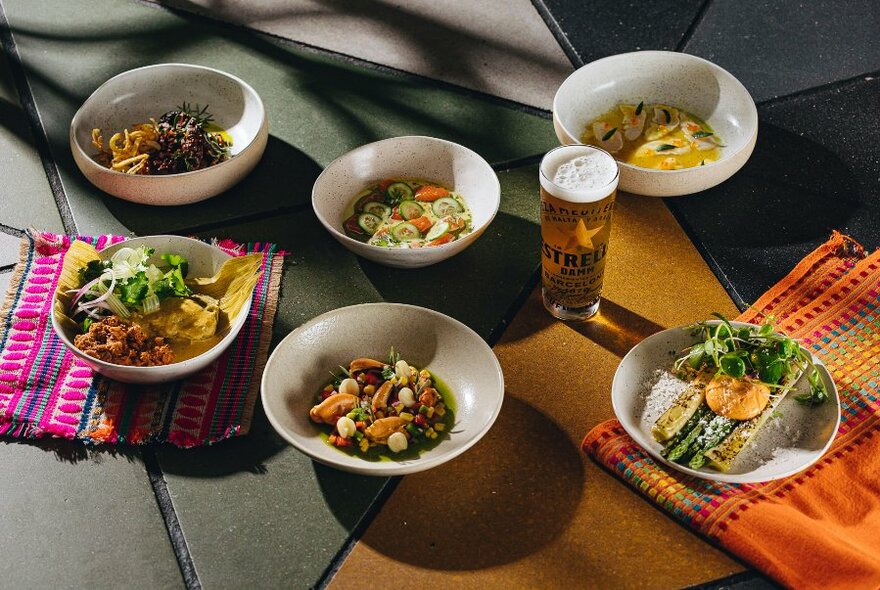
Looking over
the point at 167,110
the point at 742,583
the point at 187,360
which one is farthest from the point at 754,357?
the point at 167,110

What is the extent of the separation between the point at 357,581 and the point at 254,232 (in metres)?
0.93

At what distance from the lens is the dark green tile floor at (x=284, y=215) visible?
1.66 m

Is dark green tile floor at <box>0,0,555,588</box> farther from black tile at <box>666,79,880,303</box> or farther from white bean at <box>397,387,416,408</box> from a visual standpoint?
black tile at <box>666,79,880,303</box>

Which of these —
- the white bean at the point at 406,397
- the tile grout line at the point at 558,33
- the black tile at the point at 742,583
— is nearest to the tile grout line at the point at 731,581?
the black tile at the point at 742,583

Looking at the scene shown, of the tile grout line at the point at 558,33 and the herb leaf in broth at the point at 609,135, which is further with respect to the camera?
the tile grout line at the point at 558,33

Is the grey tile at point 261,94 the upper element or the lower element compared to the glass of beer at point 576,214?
lower

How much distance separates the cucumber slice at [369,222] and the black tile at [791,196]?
0.69 metres

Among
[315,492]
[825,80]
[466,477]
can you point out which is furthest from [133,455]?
[825,80]

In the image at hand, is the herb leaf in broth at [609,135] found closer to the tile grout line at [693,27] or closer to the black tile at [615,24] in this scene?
the black tile at [615,24]

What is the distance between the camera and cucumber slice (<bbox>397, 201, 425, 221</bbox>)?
2145 millimetres

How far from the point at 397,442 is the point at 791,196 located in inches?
47.2

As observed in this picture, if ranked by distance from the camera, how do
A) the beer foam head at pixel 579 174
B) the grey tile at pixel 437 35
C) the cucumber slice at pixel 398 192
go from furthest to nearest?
the grey tile at pixel 437 35, the cucumber slice at pixel 398 192, the beer foam head at pixel 579 174

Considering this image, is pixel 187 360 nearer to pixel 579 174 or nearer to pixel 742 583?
pixel 579 174

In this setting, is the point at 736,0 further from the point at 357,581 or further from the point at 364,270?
the point at 357,581
